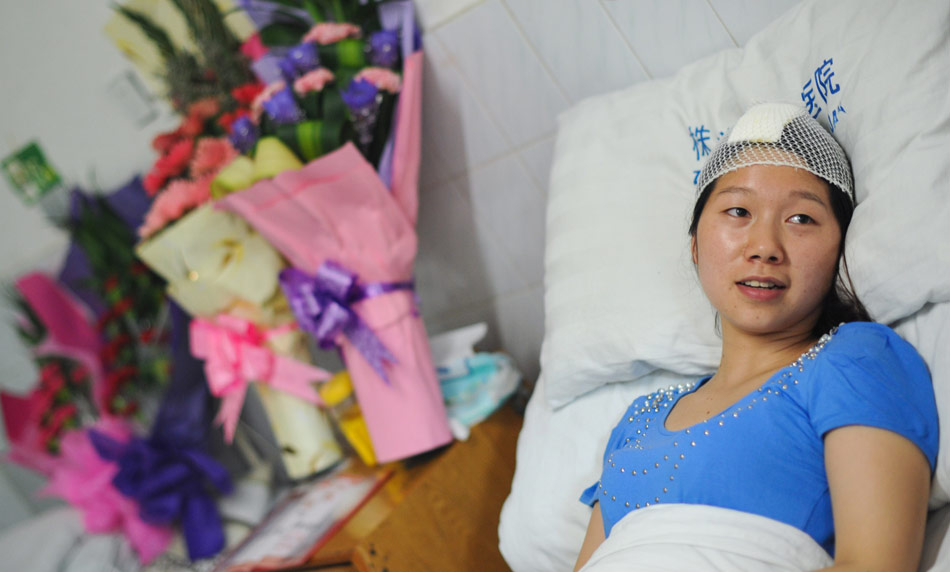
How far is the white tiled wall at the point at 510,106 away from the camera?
1459 millimetres

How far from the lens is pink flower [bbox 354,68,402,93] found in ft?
5.29

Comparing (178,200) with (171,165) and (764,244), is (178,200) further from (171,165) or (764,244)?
(764,244)

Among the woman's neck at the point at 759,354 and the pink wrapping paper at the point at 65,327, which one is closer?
the woman's neck at the point at 759,354

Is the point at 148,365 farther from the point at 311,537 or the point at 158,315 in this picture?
the point at 311,537

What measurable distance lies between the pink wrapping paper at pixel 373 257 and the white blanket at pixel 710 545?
0.75 m

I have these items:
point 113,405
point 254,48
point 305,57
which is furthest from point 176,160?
point 113,405

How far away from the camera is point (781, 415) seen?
0.88m

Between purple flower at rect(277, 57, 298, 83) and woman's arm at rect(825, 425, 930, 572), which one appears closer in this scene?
woman's arm at rect(825, 425, 930, 572)

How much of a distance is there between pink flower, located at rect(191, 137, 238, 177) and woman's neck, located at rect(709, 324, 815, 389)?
133cm

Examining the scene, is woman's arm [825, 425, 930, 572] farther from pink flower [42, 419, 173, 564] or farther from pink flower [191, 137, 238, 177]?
pink flower [42, 419, 173, 564]

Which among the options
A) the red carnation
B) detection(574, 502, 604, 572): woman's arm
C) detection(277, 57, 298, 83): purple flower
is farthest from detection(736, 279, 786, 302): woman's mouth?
the red carnation

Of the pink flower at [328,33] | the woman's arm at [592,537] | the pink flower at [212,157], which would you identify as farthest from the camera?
the pink flower at [212,157]

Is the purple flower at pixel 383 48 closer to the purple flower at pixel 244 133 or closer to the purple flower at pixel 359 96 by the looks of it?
the purple flower at pixel 359 96

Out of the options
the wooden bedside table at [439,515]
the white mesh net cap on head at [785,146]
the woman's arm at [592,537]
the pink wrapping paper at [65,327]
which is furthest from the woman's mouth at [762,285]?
the pink wrapping paper at [65,327]
